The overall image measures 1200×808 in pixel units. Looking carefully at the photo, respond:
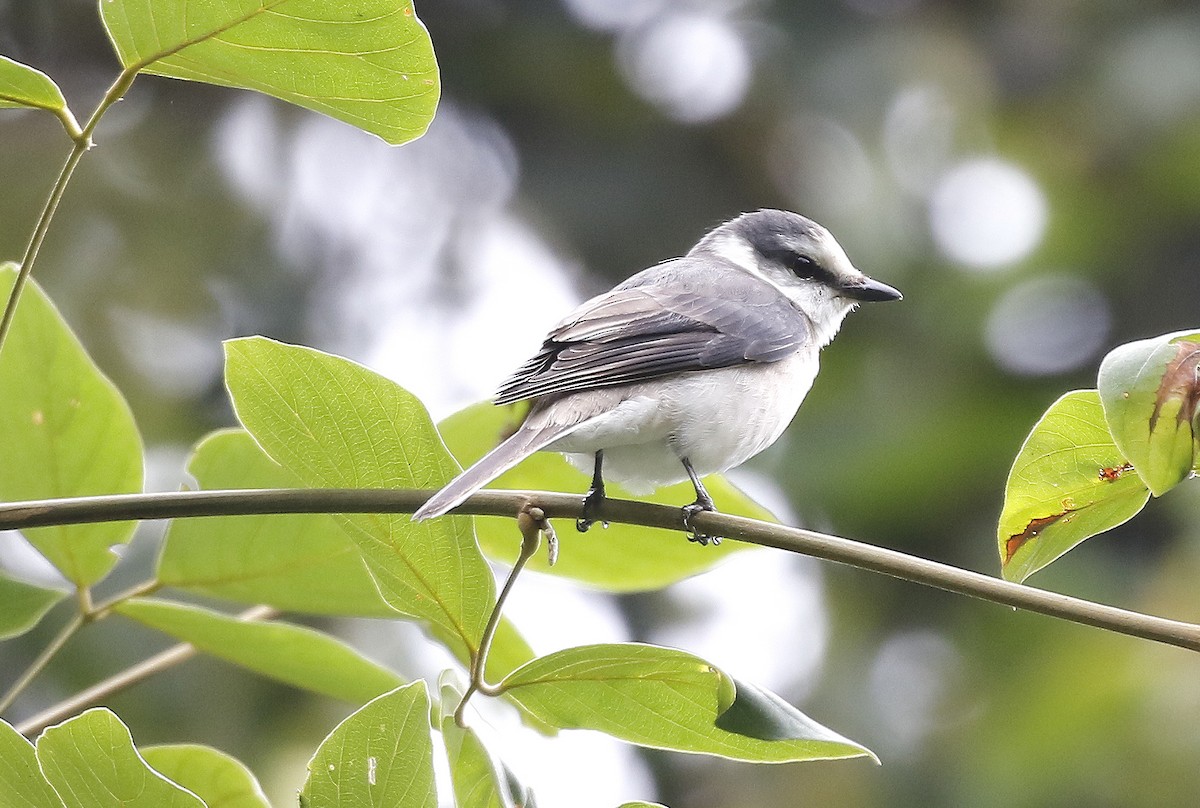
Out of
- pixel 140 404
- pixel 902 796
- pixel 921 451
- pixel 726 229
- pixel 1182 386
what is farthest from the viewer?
pixel 921 451

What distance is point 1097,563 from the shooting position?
599 centimetres

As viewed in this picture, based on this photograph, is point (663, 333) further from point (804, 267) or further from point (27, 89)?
point (27, 89)

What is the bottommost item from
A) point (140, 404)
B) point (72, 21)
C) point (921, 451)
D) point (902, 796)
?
point (902, 796)

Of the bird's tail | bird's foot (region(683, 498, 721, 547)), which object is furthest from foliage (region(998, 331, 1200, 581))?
the bird's tail

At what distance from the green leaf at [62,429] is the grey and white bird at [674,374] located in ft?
2.04

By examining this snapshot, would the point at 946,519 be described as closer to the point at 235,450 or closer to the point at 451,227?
the point at 451,227

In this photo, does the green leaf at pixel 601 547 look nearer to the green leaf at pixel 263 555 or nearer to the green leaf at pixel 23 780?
the green leaf at pixel 263 555

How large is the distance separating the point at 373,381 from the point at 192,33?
50 centimetres

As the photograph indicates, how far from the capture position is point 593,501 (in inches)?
71.0

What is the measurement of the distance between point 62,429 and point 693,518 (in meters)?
1.05

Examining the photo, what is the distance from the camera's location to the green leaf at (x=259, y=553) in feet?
6.63

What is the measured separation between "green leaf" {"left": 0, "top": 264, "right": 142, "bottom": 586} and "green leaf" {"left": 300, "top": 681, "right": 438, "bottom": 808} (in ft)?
2.43

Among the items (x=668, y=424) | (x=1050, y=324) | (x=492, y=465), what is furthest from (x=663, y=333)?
(x=1050, y=324)

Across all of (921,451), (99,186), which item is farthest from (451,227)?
(921,451)
